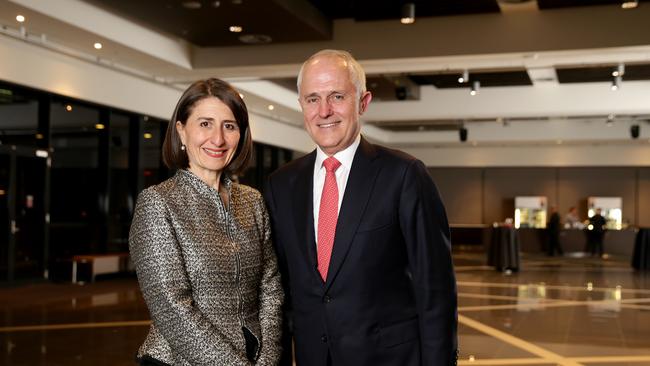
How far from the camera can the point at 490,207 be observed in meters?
26.3

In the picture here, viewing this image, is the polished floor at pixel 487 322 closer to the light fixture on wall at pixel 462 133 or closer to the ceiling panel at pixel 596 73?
the ceiling panel at pixel 596 73

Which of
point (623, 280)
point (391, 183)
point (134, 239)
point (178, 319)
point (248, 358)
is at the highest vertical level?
point (391, 183)

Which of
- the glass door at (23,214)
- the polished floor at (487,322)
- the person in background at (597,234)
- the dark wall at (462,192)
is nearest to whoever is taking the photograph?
the polished floor at (487,322)

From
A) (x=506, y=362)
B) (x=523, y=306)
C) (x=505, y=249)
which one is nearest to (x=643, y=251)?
(x=505, y=249)

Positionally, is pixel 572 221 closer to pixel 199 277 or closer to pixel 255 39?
pixel 255 39

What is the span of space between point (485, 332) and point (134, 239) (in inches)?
245

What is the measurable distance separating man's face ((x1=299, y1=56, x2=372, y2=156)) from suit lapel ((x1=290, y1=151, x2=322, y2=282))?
5.9 inches

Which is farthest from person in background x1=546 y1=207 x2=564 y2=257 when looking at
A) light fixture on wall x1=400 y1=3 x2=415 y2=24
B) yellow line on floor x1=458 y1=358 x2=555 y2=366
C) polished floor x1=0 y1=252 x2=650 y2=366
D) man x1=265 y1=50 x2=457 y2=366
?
man x1=265 y1=50 x2=457 y2=366

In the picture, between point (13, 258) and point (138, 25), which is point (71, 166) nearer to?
point (13, 258)

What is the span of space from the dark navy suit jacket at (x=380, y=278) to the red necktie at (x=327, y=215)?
0.03m

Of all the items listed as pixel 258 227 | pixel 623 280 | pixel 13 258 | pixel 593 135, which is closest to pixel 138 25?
pixel 13 258

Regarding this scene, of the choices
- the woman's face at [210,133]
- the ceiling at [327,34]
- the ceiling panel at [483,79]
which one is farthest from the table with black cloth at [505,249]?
the woman's face at [210,133]

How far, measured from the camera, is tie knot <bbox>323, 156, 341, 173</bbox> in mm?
2418

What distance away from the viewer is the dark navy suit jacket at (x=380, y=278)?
7.45 ft
